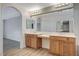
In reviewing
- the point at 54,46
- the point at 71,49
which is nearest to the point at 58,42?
the point at 54,46

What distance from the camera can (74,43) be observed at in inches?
97.3

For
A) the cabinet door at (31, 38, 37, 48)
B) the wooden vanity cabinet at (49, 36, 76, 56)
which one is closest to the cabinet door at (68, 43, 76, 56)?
the wooden vanity cabinet at (49, 36, 76, 56)

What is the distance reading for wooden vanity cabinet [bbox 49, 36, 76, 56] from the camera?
8.28 feet

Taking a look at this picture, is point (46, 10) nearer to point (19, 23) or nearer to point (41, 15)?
point (41, 15)

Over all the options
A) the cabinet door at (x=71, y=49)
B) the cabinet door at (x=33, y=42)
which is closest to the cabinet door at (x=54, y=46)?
the cabinet door at (x=71, y=49)

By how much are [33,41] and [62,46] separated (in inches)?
34.1

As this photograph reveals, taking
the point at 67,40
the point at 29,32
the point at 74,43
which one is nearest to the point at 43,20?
the point at 29,32

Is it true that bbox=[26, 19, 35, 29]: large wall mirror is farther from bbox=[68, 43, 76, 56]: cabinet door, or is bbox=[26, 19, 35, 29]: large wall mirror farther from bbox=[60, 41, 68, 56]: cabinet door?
bbox=[68, 43, 76, 56]: cabinet door

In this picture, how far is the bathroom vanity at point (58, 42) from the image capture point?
254 centimetres

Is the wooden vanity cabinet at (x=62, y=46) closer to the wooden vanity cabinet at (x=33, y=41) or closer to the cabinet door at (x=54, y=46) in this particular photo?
the cabinet door at (x=54, y=46)

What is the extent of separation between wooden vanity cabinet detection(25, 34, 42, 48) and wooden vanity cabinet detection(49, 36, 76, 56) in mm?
364

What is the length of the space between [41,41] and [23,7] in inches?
41.7

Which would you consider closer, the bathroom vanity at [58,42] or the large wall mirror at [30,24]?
the bathroom vanity at [58,42]

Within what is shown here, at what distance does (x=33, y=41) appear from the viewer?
10.6 feet
